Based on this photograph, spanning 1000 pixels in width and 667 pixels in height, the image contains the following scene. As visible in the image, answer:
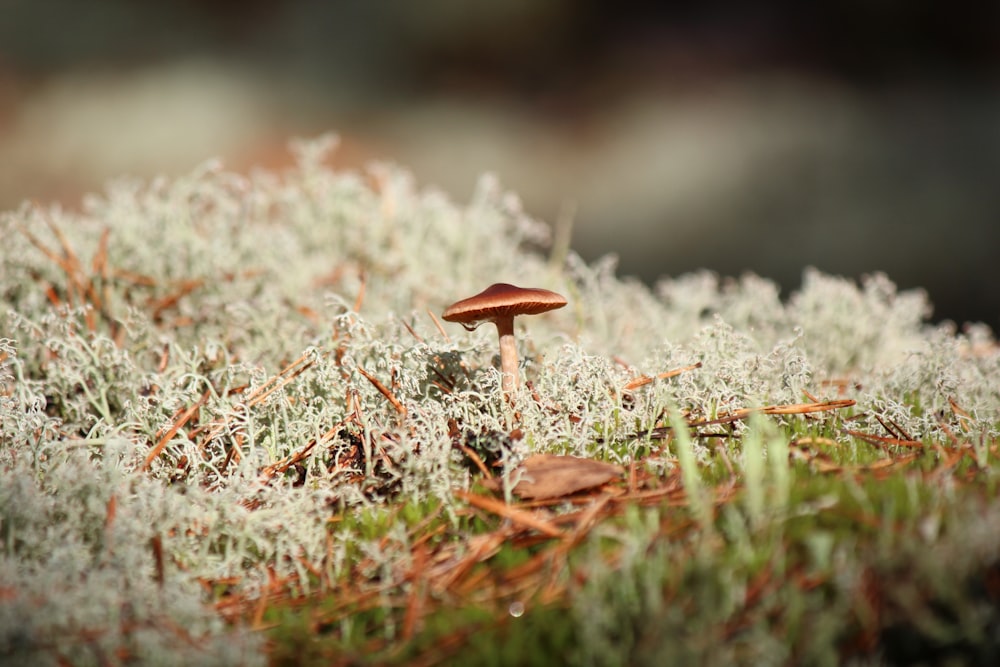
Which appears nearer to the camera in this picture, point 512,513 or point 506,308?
point 512,513

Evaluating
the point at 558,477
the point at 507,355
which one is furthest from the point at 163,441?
the point at 558,477

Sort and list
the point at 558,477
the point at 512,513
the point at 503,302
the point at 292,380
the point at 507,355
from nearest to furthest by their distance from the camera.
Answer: the point at 512,513 → the point at 558,477 → the point at 503,302 → the point at 507,355 → the point at 292,380

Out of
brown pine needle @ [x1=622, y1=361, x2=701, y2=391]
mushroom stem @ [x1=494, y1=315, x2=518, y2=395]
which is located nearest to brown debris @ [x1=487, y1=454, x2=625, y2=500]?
mushroom stem @ [x1=494, y1=315, x2=518, y2=395]

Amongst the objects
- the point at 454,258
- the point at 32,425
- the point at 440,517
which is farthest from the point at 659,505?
the point at 454,258

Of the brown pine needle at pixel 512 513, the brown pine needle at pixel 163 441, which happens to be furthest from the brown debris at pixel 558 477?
the brown pine needle at pixel 163 441

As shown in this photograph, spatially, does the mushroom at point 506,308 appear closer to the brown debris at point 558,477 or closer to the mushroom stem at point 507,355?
the mushroom stem at point 507,355

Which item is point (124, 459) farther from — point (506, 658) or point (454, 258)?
point (454, 258)

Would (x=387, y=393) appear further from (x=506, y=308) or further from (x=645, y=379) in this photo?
(x=645, y=379)
